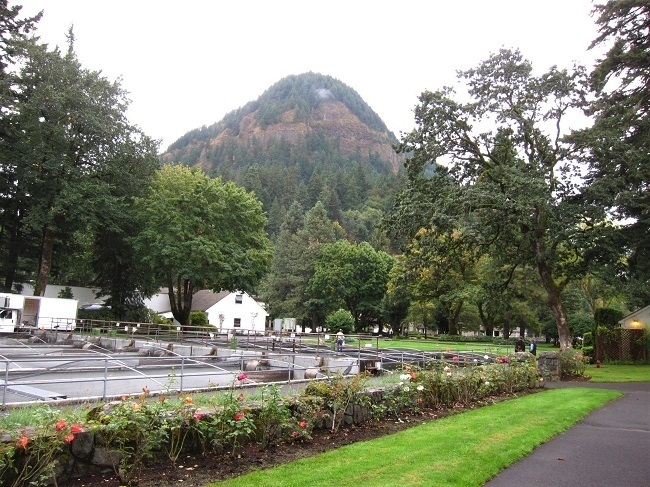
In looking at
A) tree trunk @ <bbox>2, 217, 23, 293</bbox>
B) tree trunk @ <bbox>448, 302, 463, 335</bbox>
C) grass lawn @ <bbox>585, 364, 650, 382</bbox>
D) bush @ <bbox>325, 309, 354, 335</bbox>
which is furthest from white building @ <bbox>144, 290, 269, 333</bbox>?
grass lawn @ <bbox>585, 364, 650, 382</bbox>

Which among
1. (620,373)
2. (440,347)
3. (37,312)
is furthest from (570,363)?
(37,312)

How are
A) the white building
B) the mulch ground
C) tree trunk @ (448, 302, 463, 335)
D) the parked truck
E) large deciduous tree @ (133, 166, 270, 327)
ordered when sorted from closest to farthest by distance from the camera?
the mulch ground < the parked truck < large deciduous tree @ (133, 166, 270, 327) < tree trunk @ (448, 302, 463, 335) < the white building

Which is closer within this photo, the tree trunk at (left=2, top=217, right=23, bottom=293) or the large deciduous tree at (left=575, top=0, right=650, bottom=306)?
the large deciduous tree at (left=575, top=0, right=650, bottom=306)

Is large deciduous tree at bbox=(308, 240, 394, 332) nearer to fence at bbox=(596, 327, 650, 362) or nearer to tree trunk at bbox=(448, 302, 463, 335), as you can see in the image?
tree trunk at bbox=(448, 302, 463, 335)

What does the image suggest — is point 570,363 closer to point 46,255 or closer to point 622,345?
point 622,345

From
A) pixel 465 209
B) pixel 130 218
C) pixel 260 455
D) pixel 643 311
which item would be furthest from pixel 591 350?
pixel 130 218

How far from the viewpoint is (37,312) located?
1339 inches

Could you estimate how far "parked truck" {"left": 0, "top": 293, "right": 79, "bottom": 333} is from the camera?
3141 cm

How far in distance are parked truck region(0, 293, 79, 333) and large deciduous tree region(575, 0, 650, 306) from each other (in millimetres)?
31896

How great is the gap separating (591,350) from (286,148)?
175194 mm

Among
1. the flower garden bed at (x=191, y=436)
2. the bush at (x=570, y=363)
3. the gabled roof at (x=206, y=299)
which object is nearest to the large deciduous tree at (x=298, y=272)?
the gabled roof at (x=206, y=299)

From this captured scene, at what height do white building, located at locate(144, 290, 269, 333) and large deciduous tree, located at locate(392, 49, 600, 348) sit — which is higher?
large deciduous tree, located at locate(392, 49, 600, 348)

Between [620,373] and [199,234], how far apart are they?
99.0 feet

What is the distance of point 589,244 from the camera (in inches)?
831
